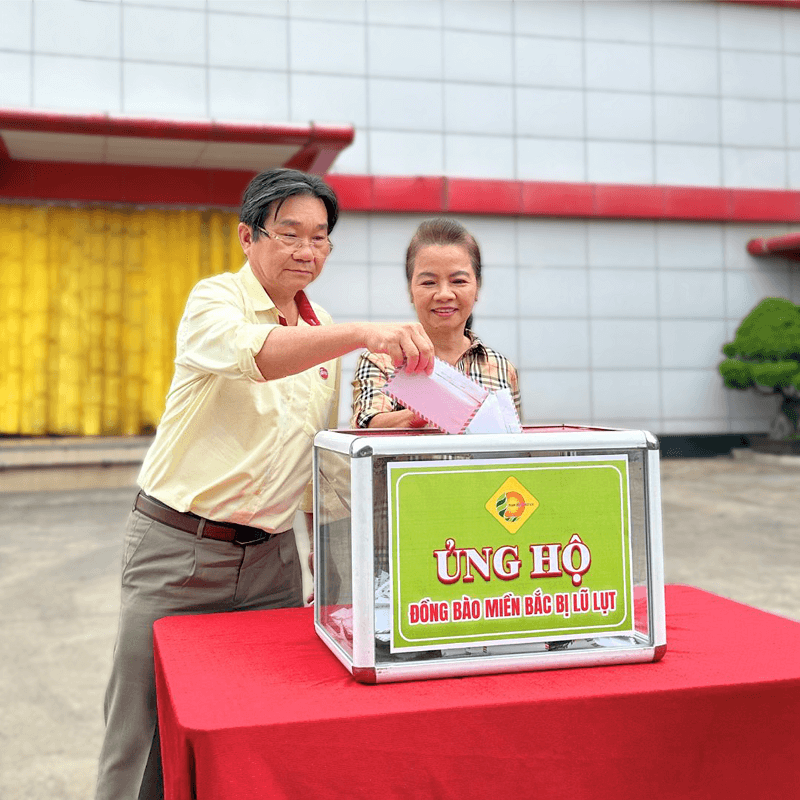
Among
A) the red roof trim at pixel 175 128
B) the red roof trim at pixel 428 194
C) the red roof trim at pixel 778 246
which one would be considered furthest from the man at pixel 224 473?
the red roof trim at pixel 778 246

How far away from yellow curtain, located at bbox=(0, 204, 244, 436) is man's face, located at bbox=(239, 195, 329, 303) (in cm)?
718

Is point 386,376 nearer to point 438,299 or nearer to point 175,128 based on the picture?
point 438,299

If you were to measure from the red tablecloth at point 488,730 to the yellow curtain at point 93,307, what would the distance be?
771cm

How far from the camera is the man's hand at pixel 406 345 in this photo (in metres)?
1.02

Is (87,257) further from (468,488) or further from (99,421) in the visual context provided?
(468,488)

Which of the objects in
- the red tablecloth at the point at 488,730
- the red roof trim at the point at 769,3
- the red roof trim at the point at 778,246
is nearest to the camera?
the red tablecloth at the point at 488,730

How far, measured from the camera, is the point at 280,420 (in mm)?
1382

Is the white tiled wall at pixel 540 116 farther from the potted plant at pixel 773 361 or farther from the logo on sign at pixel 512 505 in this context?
the logo on sign at pixel 512 505

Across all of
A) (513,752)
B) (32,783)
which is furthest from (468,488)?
(32,783)

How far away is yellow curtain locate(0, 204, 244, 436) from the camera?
8.23 metres

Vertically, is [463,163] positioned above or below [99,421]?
above

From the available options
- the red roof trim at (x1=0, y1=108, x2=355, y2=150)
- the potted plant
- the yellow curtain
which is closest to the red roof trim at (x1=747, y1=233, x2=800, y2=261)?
the potted plant

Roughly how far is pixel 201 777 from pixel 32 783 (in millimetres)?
1699

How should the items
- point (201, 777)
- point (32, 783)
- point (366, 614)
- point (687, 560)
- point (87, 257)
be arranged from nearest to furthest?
point (201, 777)
point (366, 614)
point (32, 783)
point (687, 560)
point (87, 257)
